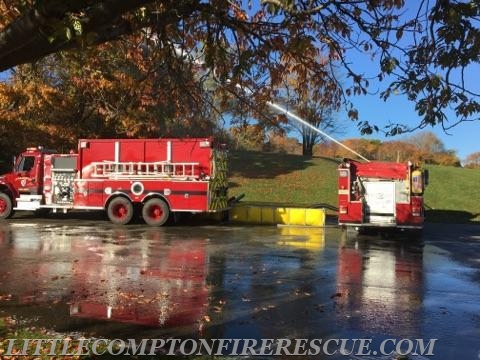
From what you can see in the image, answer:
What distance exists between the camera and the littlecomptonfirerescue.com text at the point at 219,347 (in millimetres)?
5488

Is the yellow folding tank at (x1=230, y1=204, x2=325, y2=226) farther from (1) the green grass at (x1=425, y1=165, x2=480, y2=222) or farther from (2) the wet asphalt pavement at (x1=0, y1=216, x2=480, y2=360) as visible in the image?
(1) the green grass at (x1=425, y1=165, x2=480, y2=222)

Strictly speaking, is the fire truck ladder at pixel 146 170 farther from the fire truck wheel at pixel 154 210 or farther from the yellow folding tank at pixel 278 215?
the yellow folding tank at pixel 278 215

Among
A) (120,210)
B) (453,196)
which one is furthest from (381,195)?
(453,196)

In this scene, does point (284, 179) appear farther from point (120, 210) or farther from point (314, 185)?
point (120, 210)

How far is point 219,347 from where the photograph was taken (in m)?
5.88

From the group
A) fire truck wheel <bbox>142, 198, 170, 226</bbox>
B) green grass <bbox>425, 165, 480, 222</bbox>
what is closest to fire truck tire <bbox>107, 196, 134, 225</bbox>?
fire truck wheel <bbox>142, 198, 170, 226</bbox>

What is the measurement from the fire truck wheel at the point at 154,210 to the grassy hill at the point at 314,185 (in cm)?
857

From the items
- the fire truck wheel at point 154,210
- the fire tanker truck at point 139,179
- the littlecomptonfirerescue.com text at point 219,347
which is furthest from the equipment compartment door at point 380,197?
the littlecomptonfirerescue.com text at point 219,347

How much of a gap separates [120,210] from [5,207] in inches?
201

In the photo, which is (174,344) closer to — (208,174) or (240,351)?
(240,351)

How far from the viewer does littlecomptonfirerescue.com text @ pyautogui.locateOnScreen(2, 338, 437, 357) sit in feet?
18.0

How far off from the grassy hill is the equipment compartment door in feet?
24.5

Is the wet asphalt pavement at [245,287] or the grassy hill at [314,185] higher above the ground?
the grassy hill at [314,185]

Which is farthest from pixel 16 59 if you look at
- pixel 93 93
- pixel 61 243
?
pixel 93 93
